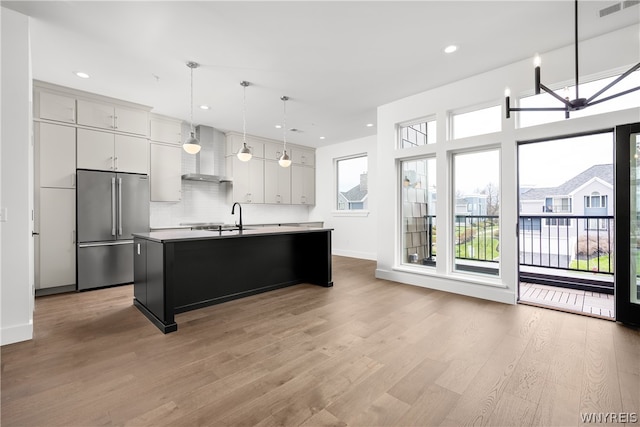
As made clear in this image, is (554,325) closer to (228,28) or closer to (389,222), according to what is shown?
(389,222)

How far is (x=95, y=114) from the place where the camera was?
4.29 metres

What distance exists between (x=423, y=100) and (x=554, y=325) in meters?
3.34

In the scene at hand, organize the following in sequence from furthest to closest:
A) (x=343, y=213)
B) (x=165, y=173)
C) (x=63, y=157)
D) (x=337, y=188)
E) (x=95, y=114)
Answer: (x=337, y=188) → (x=343, y=213) → (x=165, y=173) → (x=95, y=114) → (x=63, y=157)

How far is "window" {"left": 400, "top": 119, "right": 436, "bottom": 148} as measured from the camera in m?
4.43

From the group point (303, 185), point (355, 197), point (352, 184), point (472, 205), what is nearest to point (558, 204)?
point (472, 205)

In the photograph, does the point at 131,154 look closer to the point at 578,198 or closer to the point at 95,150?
the point at 95,150

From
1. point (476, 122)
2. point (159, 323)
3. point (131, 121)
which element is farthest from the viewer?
point (131, 121)

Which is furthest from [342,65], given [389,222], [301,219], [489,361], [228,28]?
[301,219]

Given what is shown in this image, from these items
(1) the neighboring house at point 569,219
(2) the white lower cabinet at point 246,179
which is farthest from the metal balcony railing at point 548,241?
(2) the white lower cabinet at point 246,179

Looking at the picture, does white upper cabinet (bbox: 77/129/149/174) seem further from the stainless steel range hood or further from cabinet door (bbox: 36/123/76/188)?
the stainless steel range hood

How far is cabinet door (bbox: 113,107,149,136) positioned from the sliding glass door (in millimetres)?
6388

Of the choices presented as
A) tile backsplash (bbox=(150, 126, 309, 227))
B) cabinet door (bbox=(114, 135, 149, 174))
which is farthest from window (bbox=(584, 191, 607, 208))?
cabinet door (bbox=(114, 135, 149, 174))

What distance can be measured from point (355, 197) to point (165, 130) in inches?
179

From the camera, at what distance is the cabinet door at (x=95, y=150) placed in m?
4.18
